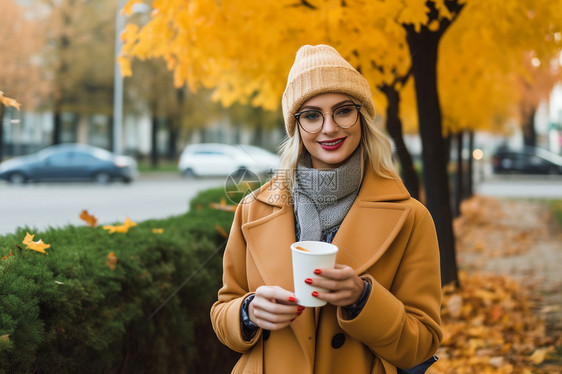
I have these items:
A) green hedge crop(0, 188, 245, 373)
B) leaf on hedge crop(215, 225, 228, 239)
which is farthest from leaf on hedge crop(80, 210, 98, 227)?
leaf on hedge crop(215, 225, 228, 239)

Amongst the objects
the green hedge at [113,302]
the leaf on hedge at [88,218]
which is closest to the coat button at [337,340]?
the green hedge at [113,302]

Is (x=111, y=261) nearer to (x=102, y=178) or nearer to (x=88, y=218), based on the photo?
(x=88, y=218)

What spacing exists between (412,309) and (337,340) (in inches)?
10.1

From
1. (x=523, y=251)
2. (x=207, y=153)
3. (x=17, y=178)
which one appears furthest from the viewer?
(x=207, y=153)

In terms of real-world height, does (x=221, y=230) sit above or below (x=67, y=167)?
below

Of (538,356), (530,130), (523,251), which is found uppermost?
(530,130)

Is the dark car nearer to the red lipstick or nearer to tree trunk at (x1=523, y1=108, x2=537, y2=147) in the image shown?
tree trunk at (x1=523, y1=108, x2=537, y2=147)

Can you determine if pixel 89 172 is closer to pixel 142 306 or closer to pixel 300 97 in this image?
pixel 142 306

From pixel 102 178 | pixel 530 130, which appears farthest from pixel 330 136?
pixel 530 130

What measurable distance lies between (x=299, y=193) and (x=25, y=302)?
3.98ft

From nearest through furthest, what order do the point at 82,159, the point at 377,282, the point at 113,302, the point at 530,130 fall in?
the point at 377,282 < the point at 113,302 < the point at 82,159 < the point at 530,130

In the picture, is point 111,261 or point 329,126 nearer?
point 329,126

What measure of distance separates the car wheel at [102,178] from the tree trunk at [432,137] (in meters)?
18.1

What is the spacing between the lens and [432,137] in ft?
16.5
